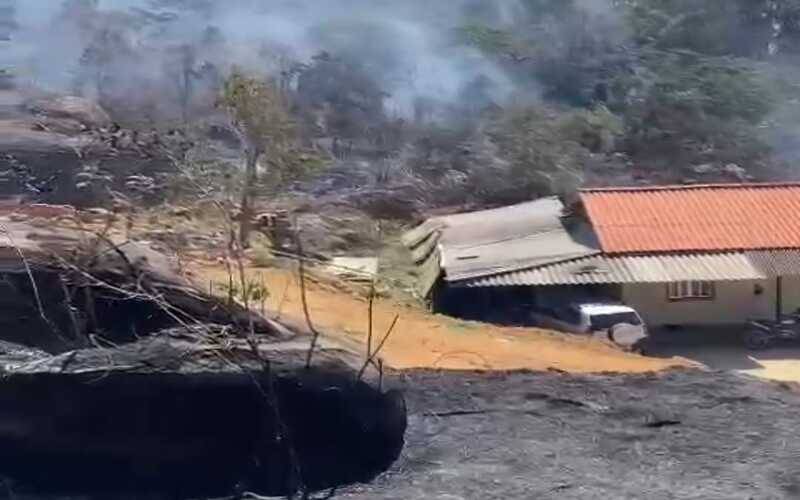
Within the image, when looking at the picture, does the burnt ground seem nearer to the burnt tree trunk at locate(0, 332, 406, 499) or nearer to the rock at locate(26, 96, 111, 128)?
the burnt tree trunk at locate(0, 332, 406, 499)

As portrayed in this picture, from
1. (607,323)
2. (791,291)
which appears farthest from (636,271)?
(791,291)

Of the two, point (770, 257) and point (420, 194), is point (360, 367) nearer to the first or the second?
point (770, 257)

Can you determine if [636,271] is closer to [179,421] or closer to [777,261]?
[777,261]

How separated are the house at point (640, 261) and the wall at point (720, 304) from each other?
0.01 m

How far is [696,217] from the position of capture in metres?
21.8

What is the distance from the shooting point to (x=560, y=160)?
28.7m

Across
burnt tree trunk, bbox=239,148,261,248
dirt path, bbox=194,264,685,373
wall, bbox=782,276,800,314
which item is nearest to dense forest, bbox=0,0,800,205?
burnt tree trunk, bbox=239,148,261,248

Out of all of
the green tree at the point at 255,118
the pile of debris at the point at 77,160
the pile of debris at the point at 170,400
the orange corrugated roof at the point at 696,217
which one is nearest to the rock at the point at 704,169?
the orange corrugated roof at the point at 696,217

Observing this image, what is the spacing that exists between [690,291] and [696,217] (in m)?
2.06

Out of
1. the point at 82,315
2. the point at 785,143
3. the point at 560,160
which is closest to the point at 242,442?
the point at 82,315

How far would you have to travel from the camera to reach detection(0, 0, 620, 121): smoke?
105ft

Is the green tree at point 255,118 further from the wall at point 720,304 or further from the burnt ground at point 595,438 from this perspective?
the burnt ground at point 595,438

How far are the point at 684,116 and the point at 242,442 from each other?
27062 millimetres

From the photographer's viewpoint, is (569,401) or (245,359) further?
(569,401)
